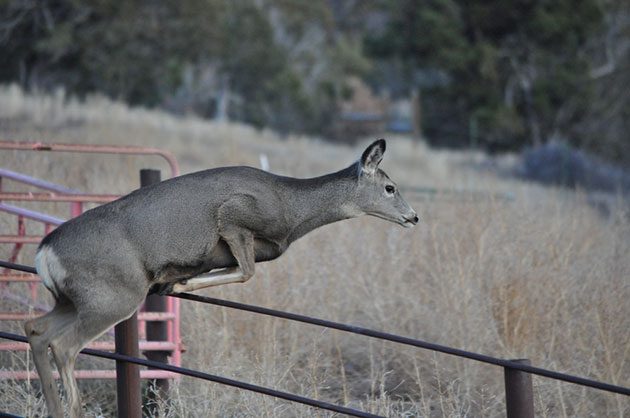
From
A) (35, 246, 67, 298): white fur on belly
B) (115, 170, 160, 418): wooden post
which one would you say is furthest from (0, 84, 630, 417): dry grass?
(35, 246, 67, 298): white fur on belly

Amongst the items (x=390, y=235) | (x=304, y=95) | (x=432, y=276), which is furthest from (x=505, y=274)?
(x=304, y=95)

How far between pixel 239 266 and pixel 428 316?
4.86 m

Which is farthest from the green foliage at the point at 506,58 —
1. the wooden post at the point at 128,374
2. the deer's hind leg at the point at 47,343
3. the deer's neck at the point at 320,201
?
the deer's hind leg at the point at 47,343

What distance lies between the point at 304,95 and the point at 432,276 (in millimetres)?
36280

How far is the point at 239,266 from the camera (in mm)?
5805

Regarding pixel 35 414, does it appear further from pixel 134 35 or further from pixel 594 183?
pixel 134 35

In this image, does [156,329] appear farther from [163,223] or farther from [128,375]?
[163,223]

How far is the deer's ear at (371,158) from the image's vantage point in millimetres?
6301

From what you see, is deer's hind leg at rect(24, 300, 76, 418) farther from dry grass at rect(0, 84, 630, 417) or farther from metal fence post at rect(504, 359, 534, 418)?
metal fence post at rect(504, 359, 534, 418)

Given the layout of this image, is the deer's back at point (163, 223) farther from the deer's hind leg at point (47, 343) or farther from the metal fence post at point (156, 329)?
the metal fence post at point (156, 329)

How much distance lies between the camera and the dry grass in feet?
28.3

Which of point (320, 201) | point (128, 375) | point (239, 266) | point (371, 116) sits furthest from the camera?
point (371, 116)

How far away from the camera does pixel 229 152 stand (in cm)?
A: 2078

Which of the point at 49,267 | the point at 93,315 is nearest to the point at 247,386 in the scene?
the point at 93,315
